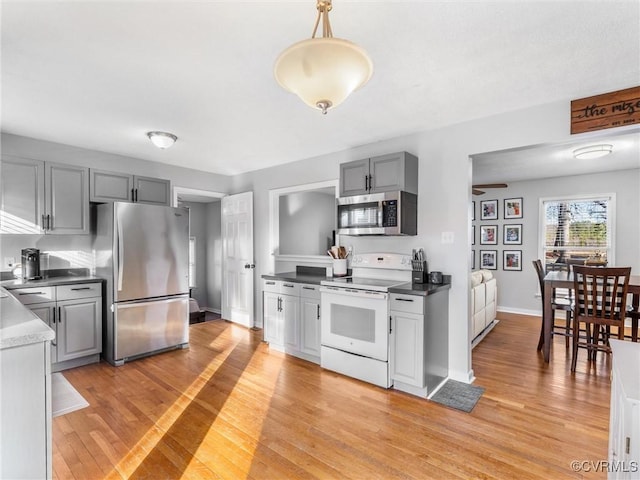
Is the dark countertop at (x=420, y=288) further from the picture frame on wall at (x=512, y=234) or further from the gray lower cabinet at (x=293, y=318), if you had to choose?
the picture frame on wall at (x=512, y=234)

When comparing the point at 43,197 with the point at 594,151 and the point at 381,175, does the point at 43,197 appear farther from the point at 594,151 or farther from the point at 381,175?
the point at 594,151

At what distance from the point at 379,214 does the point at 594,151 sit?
287cm

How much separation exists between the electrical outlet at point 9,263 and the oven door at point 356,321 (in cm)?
343

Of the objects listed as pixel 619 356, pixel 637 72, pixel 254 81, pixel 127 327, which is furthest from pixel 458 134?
pixel 127 327

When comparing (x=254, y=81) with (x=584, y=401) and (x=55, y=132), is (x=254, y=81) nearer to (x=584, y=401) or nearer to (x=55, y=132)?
(x=55, y=132)

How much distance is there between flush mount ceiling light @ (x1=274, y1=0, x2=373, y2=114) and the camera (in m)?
1.24

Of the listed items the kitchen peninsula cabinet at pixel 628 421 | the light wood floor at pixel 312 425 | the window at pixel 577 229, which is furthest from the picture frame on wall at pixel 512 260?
the kitchen peninsula cabinet at pixel 628 421

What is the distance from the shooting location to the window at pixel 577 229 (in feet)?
17.6

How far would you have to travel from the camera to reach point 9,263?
3.56 m

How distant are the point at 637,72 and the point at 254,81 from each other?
8.79 feet

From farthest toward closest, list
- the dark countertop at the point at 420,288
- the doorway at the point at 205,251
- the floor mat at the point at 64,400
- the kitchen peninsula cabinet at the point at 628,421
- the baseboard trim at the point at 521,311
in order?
the doorway at the point at 205,251, the baseboard trim at the point at 521,311, the dark countertop at the point at 420,288, the floor mat at the point at 64,400, the kitchen peninsula cabinet at the point at 628,421

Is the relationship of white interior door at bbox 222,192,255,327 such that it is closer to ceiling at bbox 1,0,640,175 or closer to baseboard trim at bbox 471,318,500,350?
ceiling at bbox 1,0,640,175

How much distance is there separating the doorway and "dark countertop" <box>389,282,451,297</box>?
15.0ft

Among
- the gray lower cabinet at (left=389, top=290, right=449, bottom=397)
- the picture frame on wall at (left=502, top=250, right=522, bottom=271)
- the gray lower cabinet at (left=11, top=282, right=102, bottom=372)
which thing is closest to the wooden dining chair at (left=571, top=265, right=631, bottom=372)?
the gray lower cabinet at (left=389, top=290, right=449, bottom=397)
